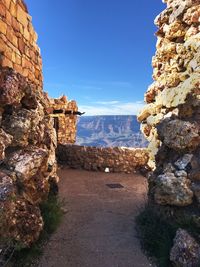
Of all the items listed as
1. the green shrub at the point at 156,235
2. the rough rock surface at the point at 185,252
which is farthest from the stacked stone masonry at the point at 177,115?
the green shrub at the point at 156,235

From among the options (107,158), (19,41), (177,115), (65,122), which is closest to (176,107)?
(177,115)

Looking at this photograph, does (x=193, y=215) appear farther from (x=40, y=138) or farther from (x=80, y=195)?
(x=80, y=195)

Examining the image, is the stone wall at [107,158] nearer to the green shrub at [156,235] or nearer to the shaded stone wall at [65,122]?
the shaded stone wall at [65,122]

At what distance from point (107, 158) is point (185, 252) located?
7728 millimetres

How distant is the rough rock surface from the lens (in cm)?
339

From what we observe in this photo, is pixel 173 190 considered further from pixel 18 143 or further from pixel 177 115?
pixel 18 143

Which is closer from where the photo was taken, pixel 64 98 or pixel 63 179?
pixel 63 179

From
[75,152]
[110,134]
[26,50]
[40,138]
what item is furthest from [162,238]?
[110,134]

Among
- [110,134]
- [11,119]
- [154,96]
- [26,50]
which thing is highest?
[26,50]

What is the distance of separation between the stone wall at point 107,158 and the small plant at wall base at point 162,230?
616 centimetres

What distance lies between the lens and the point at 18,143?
13.1 feet

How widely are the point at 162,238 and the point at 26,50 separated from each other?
14.0ft

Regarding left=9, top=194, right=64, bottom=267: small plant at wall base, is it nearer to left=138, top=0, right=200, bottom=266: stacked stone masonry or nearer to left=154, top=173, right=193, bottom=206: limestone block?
left=138, top=0, right=200, bottom=266: stacked stone masonry

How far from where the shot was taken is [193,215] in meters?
3.82
